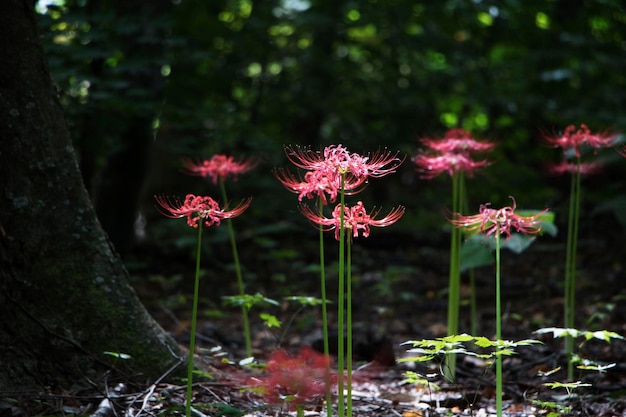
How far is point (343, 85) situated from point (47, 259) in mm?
5423

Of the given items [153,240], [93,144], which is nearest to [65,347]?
[93,144]

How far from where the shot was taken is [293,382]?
6.41 ft

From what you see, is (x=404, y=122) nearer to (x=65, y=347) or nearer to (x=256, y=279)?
(x=256, y=279)

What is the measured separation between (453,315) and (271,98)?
4829 mm

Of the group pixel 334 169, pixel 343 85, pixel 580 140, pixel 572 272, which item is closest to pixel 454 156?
pixel 580 140

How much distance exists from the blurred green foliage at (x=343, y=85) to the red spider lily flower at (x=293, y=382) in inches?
108

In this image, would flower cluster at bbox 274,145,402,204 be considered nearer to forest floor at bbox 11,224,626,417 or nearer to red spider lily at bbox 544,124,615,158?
forest floor at bbox 11,224,626,417

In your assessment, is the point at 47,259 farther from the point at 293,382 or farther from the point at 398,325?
Answer: the point at 398,325

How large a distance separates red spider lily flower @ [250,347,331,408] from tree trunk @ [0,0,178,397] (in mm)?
581

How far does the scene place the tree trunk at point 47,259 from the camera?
2.34 m

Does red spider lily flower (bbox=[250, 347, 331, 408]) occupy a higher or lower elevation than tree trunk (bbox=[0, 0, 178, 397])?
lower

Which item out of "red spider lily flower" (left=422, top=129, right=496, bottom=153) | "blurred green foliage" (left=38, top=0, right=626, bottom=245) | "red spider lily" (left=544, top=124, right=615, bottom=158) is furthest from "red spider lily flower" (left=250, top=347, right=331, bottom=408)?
"blurred green foliage" (left=38, top=0, right=626, bottom=245)

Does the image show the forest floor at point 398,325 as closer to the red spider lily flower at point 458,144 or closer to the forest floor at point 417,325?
the forest floor at point 417,325

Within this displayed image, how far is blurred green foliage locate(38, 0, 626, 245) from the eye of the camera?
4.98m
